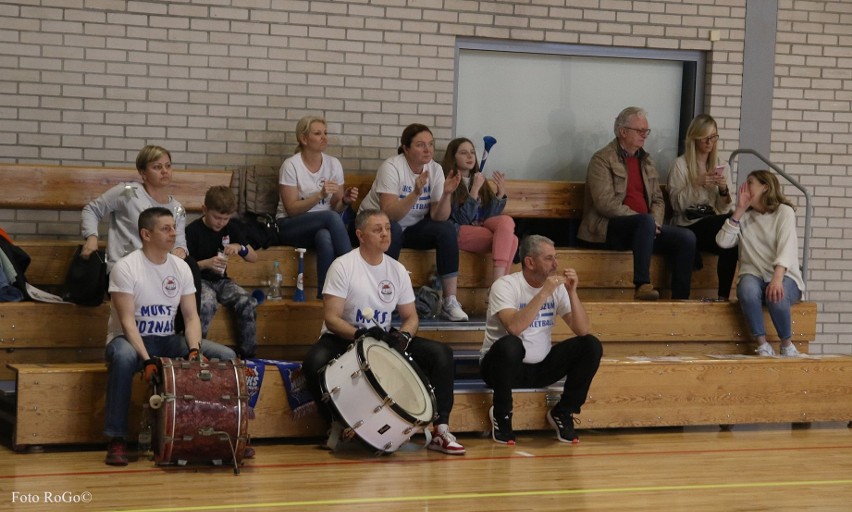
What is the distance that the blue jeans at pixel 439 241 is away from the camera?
7.68 metres

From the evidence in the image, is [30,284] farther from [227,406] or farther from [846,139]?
[846,139]

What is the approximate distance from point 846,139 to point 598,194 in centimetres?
246

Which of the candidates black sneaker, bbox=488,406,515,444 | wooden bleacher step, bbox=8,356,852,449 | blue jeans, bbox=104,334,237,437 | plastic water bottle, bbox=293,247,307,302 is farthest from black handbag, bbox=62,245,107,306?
black sneaker, bbox=488,406,515,444

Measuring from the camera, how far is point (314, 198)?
7738 mm

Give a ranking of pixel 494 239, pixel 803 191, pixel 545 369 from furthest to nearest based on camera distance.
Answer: pixel 803 191
pixel 494 239
pixel 545 369

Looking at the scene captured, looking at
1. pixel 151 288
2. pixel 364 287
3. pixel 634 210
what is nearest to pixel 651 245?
pixel 634 210

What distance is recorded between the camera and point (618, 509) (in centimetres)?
532

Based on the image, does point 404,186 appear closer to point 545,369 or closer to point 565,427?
point 545,369

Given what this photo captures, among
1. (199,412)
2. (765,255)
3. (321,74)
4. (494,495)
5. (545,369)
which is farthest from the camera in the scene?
(321,74)

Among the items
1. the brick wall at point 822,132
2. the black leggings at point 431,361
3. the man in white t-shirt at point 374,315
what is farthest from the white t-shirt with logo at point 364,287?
the brick wall at point 822,132

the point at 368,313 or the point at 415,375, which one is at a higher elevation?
the point at 368,313

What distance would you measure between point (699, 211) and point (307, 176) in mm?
2864

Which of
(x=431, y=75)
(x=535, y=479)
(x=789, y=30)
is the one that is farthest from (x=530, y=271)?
(x=789, y=30)

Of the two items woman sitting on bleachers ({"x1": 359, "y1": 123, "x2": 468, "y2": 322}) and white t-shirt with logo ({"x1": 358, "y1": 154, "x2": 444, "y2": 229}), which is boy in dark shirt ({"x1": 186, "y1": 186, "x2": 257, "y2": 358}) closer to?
woman sitting on bleachers ({"x1": 359, "y1": 123, "x2": 468, "y2": 322})
